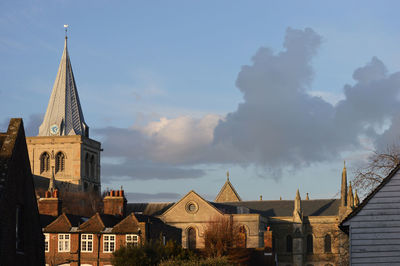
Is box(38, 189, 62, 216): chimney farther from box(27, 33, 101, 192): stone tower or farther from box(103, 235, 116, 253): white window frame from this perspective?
box(27, 33, 101, 192): stone tower

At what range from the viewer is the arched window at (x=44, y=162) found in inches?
5965

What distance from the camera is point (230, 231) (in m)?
87.4

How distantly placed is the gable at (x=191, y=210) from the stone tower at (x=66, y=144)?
45918 mm

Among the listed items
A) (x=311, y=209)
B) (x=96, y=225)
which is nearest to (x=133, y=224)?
(x=96, y=225)

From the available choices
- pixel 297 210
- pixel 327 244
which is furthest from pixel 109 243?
pixel 327 244

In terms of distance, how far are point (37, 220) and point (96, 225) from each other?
3683 cm

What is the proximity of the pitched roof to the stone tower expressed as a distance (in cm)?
2939

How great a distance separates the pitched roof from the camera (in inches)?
5197

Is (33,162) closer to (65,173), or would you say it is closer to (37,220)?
(65,173)

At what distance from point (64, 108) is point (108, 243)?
98002 millimetres

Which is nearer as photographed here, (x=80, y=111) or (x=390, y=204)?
(x=390, y=204)

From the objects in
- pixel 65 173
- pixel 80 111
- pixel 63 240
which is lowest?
pixel 63 240

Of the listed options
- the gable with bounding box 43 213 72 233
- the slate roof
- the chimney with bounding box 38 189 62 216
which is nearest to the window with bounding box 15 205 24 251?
the gable with bounding box 43 213 72 233

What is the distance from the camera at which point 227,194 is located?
13250 cm
